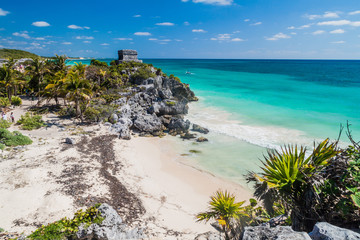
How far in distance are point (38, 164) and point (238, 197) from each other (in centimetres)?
997

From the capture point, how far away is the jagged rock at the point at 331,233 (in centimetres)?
343

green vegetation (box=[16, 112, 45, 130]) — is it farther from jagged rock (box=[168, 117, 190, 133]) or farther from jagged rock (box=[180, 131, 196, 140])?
jagged rock (box=[180, 131, 196, 140])

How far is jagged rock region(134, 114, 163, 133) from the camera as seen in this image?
1777cm

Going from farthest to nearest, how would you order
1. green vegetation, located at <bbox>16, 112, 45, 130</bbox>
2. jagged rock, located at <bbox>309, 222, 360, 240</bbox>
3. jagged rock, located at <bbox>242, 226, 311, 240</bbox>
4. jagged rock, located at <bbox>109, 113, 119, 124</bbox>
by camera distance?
1. jagged rock, located at <bbox>109, 113, 119, 124</bbox>
2. green vegetation, located at <bbox>16, 112, 45, 130</bbox>
3. jagged rock, located at <bbox>242, 226, 311, 240</bbox>
4. jagged rock, located at <bbox>309, 222, 360, 240</bbox>

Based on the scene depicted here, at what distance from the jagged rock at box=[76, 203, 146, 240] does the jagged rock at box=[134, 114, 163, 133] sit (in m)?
11.1

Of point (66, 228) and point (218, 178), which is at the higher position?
point (66, 228)

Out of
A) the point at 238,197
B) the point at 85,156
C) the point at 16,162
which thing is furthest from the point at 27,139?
the point at 238,197

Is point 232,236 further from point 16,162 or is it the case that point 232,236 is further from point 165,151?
point 16,162

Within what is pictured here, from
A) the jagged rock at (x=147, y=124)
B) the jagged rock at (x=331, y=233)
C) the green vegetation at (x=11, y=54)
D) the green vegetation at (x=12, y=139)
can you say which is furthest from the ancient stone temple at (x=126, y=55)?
the jagged rock at (x=331, y=233)

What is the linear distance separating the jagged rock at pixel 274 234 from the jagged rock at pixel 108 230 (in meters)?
3.86

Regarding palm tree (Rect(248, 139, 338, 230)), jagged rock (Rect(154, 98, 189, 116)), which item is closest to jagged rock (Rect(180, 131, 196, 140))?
jagged rock (Rect(154, 98, 189, 116))

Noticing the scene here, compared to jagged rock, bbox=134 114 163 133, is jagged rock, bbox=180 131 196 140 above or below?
below

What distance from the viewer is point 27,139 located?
12508mm

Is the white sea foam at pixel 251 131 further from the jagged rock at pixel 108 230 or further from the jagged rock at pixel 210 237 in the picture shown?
the jagged rock at pixel 108 230
